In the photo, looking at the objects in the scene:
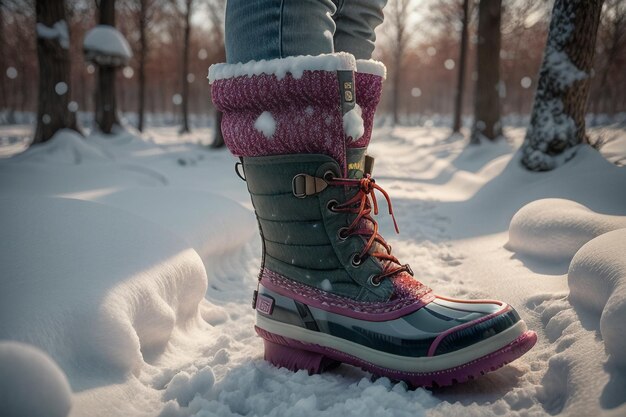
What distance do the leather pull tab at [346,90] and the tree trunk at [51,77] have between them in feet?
19.9

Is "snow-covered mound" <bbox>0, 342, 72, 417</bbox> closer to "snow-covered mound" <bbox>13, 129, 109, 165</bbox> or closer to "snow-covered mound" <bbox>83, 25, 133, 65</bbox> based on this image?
"snow-covered mound" <bbox>13, 129, 109, 165</bbox>

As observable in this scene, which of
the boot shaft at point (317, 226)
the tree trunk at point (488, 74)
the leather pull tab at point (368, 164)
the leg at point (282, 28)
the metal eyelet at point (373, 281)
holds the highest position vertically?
the tree trunk at point (488, 74)

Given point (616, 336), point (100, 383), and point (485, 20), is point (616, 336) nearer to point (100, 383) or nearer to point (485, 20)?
point (100, 383)

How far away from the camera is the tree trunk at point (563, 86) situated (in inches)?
114

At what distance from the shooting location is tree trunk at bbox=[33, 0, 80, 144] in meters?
5.72

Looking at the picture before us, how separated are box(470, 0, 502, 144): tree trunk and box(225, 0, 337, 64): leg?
754cm

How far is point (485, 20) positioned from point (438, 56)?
74.6 feet

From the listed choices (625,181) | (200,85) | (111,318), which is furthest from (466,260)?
(200,85)

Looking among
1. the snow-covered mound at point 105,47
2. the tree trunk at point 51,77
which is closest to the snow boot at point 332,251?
the tree trunk at point 51,77

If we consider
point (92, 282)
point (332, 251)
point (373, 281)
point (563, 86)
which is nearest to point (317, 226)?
point (332, 251)

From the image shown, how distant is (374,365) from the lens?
39.1 inches

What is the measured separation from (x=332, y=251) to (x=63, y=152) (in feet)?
17.2

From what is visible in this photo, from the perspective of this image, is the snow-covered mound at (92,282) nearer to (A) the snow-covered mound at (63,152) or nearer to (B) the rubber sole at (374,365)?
(B) the rubber sole at (374,365)

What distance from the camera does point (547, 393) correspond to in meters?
0.88
